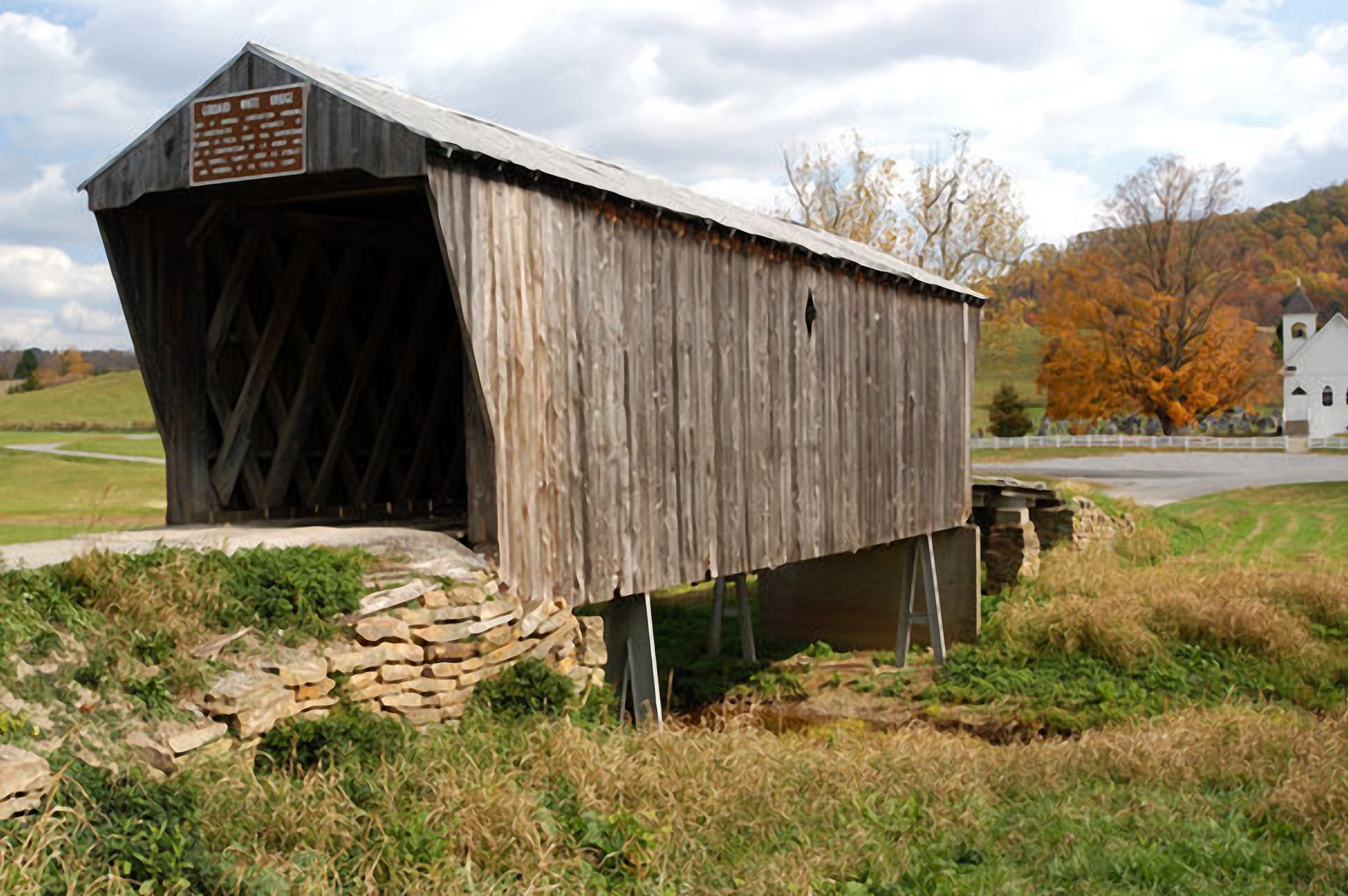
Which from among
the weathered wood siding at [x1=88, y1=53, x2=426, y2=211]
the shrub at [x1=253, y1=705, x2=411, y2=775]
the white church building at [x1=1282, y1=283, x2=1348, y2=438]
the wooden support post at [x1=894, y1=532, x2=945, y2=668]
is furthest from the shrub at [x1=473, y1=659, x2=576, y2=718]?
the white church building at [x1=1282, y1=283, x2=1348, y2=438]

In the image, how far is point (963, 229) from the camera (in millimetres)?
43219

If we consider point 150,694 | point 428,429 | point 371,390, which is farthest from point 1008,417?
point 150,694

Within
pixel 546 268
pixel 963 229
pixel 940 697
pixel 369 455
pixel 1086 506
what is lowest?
pixel 940 697

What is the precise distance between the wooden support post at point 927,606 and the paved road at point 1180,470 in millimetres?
11967

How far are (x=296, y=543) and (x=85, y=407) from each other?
58140mm

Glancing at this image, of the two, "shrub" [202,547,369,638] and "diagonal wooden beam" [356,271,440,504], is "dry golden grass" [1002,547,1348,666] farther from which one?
"shrub" [202,547,369,638]

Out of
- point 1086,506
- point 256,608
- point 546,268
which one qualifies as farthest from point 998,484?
point 256,608

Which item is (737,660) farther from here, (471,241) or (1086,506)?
(471,241)

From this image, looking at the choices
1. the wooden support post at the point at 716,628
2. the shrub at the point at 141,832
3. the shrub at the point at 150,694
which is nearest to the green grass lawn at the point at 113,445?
the wooden support post at the point at 716,628

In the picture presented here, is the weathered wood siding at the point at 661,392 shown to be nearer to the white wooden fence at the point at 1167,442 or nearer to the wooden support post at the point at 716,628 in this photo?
the wooden support post at the point at 716,628

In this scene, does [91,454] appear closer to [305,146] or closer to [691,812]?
[305,146]

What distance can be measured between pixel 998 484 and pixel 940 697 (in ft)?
17.4

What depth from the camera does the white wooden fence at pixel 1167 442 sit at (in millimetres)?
42812

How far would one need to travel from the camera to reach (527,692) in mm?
7680
